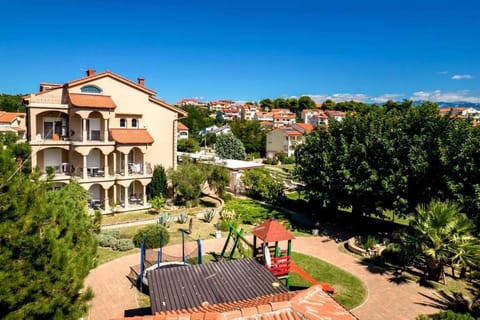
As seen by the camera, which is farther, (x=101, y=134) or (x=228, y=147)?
(x=228, y=147)

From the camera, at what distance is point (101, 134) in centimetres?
2983

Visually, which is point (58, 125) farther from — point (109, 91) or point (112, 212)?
point (112, 212)

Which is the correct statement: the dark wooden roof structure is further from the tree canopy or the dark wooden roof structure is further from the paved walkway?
the tree canopy

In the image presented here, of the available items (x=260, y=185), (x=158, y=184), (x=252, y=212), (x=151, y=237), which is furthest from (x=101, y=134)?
(x=260, y=185)

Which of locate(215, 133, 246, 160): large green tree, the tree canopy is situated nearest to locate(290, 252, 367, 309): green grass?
the tree canopy

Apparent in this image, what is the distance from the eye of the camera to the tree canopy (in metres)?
19.3

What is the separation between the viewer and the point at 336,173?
961 inches

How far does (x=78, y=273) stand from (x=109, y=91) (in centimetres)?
2448

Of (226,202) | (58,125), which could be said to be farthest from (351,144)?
(58,125)

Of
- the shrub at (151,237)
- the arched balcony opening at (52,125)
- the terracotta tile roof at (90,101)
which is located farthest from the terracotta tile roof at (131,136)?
the shrub at (151,237)

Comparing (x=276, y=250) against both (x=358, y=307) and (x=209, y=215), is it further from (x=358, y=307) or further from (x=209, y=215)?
(x=209, y=215)

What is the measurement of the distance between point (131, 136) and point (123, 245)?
11.4 metres

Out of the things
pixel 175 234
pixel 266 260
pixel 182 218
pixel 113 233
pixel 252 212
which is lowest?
pixel 175 234

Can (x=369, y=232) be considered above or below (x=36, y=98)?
below
